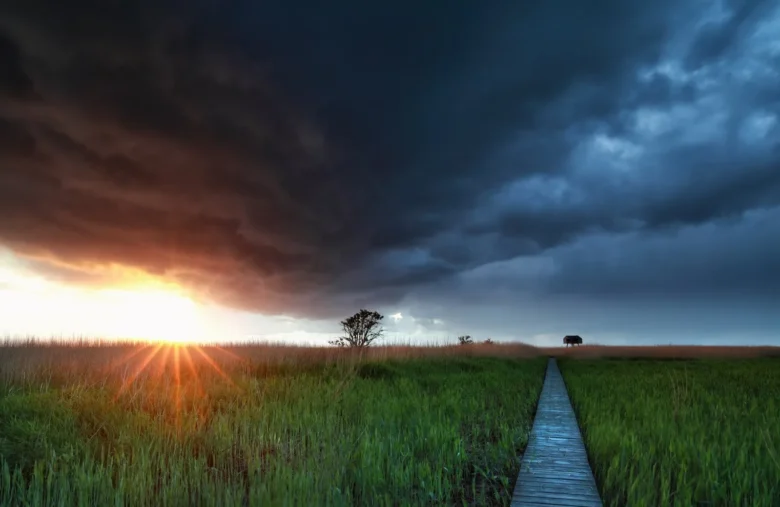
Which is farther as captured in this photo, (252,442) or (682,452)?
A: (252,442)

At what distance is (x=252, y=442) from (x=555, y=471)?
4.27m

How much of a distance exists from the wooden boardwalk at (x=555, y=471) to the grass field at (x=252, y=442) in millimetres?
255

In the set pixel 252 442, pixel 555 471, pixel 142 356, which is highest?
pixel 142 356

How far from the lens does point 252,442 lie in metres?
6.79

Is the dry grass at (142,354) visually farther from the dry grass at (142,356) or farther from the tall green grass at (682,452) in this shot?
the tall green grass at (682,452)

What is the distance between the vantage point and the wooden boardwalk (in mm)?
4852

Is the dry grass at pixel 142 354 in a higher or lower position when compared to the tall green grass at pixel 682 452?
higher

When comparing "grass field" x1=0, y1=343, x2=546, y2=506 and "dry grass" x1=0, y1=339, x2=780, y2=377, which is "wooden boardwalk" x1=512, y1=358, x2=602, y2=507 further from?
"dry grass" x1=0, y1=339, x2=780, y2=377

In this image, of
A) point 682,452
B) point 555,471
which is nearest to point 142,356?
point 555,471

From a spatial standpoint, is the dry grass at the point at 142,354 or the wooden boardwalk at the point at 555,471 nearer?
the wooden boardwalk at the point at 555,471

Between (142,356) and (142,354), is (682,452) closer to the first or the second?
(142,356)

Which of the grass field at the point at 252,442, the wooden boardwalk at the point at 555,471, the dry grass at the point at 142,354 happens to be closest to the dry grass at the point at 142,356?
the dry grass at the point at 142,354

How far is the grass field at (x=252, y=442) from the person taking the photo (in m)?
5.07

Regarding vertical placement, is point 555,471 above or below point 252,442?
Answer: below
